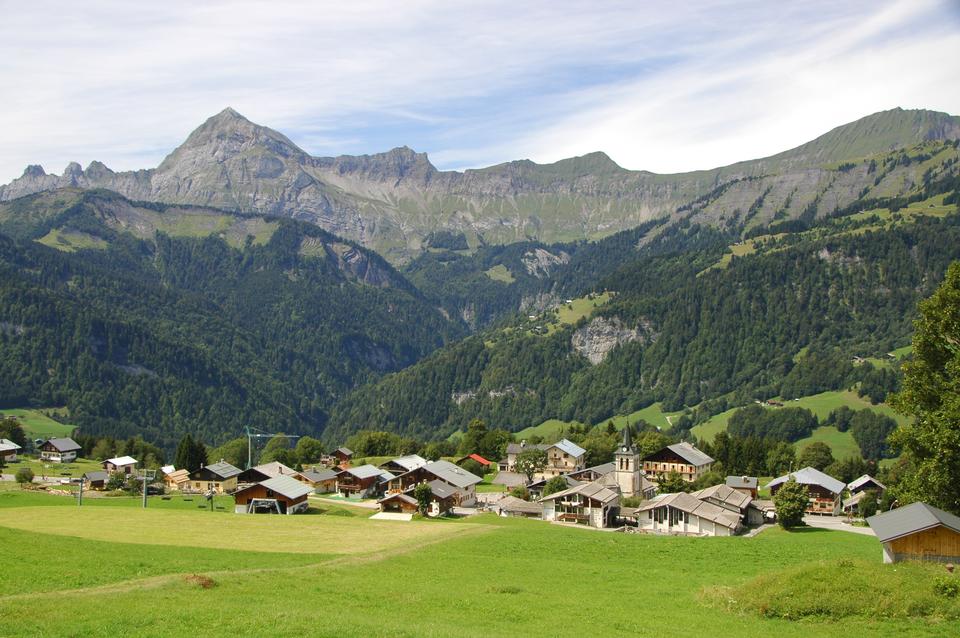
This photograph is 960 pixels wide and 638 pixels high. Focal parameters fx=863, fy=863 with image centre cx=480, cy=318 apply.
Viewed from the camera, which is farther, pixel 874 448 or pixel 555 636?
pixel 874 448

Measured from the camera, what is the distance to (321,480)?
4491 inches

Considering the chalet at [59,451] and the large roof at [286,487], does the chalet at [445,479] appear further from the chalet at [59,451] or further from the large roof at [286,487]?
the chalet at [59,451]

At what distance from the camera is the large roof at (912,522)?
4131 cm

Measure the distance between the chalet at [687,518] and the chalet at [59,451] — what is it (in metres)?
108

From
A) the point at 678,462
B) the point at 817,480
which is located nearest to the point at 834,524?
the point at 817,480

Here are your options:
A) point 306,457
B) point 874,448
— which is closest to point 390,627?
point 306,457

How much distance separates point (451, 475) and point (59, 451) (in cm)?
8327

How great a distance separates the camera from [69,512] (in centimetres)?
7112

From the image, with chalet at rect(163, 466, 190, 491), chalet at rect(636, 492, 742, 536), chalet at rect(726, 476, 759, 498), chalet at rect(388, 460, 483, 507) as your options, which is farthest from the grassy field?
chalet at rect(163, 466, 190, 491)

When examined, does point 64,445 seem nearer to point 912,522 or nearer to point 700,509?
point 700,509

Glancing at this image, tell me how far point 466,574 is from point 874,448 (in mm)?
151329

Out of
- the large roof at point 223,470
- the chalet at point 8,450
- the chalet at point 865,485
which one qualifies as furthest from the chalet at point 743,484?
the chalet at point 8,450

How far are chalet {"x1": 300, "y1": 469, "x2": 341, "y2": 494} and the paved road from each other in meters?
59.5

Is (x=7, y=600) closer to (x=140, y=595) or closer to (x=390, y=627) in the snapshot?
(x=140, y=595)
